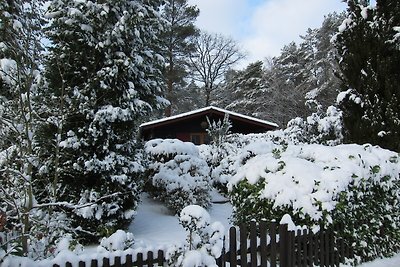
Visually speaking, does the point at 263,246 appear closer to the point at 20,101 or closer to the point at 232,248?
the point at 232,248

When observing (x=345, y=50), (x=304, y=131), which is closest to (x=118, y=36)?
(x=345, y=50)

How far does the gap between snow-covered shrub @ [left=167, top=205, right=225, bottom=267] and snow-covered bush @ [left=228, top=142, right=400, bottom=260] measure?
2.17 metres

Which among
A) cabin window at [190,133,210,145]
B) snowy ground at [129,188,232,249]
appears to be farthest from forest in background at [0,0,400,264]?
cabin window at [190,133,210,145]

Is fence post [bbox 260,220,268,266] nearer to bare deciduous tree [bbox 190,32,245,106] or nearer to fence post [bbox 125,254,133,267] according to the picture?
fence post [bbox 125,254,133,267]

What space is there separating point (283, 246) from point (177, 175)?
5.27 m

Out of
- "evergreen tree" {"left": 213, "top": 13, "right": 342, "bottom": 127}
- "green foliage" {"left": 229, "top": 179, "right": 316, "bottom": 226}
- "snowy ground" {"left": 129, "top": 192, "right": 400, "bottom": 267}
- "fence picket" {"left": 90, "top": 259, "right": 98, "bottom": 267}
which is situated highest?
"evergreen tree" {"left": 213, "top": 13, "right": 342, "bottom": 127}

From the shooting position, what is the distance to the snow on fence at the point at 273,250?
12.7 feet

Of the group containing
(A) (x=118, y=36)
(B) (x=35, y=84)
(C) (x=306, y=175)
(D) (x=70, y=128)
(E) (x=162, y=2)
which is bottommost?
(C) (x=306, y=175)

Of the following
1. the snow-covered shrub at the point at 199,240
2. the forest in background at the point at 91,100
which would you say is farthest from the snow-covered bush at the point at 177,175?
the snow-covered shrub at the point at 199,240

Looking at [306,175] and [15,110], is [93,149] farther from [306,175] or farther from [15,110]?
[306,175]

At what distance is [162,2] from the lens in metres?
9.24

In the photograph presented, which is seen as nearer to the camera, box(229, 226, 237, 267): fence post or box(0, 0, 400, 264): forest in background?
box(229, 226, 237, 267): fence post

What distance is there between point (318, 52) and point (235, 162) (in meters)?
28.6

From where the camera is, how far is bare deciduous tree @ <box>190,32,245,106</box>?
130 feet
